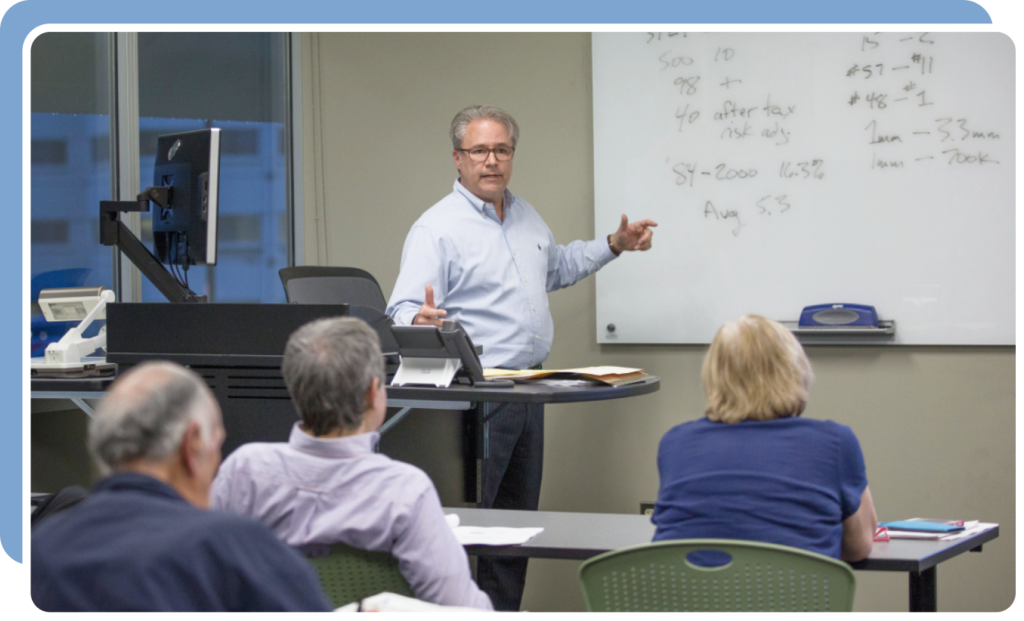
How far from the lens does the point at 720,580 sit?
1.45 m

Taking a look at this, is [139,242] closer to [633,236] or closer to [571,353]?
[633,236]

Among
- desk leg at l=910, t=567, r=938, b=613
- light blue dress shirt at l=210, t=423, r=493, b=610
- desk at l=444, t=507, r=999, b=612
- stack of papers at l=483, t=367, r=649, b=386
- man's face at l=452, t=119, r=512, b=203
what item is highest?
man's face at l=452, t=119, r=512, b=203

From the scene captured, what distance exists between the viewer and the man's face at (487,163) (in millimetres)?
3195

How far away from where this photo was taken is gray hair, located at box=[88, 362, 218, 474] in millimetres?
1093

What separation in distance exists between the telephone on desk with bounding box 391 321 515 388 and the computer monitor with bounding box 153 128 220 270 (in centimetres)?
60

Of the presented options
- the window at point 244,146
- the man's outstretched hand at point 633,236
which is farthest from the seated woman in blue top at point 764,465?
the window at point 244,146

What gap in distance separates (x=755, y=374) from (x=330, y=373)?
753 millimetres

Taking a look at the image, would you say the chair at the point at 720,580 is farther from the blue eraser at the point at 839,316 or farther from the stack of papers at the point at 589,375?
the blue eraser at the point at 839,316

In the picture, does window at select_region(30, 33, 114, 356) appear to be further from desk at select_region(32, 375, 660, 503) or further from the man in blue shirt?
the man in blue shirt

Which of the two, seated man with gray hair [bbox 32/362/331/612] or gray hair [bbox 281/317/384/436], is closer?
seated man with gray hair [bbox 32/362/331/612]

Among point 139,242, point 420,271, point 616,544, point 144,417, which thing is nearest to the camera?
point 144,417

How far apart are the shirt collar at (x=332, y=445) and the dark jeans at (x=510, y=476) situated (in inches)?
53.6

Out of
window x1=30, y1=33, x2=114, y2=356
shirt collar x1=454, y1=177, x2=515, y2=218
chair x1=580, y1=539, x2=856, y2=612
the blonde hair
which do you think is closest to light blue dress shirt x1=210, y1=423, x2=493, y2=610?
chair x1=580, y1=539, x2=856, y2=612

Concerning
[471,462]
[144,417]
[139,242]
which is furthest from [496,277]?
[144,417]
